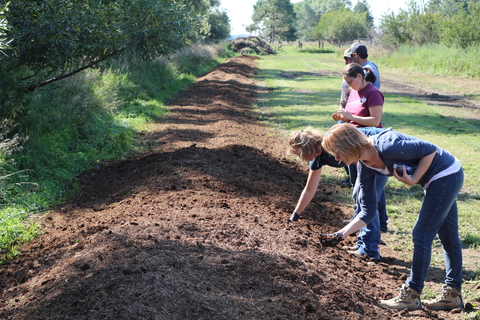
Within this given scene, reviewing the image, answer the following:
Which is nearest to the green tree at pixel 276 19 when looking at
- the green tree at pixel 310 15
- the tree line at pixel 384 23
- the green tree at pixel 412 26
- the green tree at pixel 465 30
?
the tree line at pixel 384 23

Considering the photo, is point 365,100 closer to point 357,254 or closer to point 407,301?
point 357,254

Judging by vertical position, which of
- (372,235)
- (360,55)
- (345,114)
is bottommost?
(372,235)

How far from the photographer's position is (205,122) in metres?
12.8

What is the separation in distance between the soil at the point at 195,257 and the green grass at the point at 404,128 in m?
0.65

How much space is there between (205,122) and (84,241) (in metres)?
8.48

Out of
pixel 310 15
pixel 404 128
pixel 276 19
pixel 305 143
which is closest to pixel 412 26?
pixel 404 128

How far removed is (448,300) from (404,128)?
850 cm

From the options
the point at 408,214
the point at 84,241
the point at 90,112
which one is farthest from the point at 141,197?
the point at 90,112

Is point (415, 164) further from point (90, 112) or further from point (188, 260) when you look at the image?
point (90, 112)

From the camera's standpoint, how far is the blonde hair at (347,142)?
10.7 ft

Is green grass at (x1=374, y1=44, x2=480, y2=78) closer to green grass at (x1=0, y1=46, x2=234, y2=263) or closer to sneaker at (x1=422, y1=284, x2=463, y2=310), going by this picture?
green grass at (x1=0, y1=46, x2=234, y2=263)

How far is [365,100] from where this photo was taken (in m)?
4.87

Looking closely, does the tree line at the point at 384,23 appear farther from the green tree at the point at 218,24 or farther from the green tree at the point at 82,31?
the green tree at the point at 82,31

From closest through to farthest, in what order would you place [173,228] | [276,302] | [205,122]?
[276,302], [173,228], [205,122]
